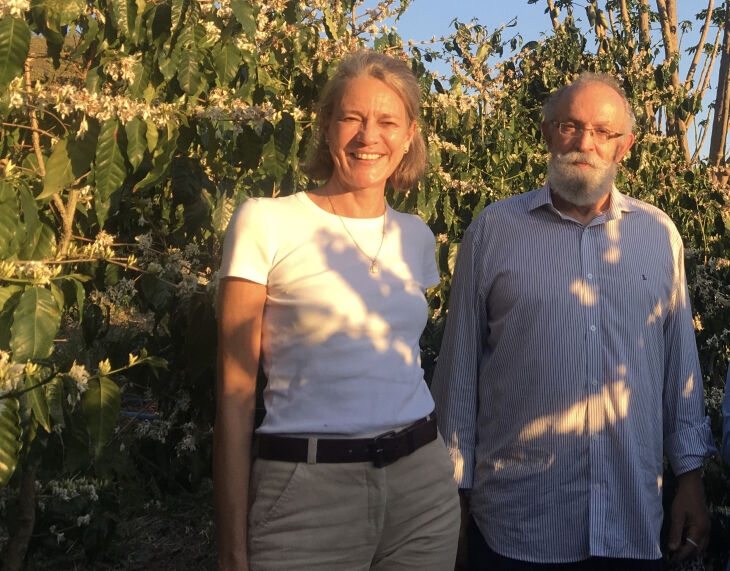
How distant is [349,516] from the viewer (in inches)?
75.2

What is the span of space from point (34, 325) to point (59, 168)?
0.74 m

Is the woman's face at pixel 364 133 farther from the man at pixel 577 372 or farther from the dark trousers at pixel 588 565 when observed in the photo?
the dark trousers at pixel 588 565

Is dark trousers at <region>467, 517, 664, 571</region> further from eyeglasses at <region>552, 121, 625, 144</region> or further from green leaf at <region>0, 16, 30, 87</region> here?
green leaf at <region>0, 16, 30, 87</region>

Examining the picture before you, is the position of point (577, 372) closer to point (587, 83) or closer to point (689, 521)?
point (689, 521)

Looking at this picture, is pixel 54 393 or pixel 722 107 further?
pixel 722 107

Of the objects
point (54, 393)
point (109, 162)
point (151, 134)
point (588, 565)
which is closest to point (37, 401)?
point (54, 393)

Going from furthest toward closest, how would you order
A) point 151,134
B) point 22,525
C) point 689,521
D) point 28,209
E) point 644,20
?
point 644,20 → point 22,525 → point 151,134 → point 689,521 → point 28,209

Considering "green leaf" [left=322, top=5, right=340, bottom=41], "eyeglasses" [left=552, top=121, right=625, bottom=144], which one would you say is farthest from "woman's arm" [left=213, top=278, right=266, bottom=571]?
"green leaf" [left=322, top=5, right=340, bottom=41]

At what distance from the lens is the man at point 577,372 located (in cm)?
239

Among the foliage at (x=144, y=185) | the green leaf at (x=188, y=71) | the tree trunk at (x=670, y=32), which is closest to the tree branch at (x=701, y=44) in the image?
the tree trunk at (x=670, y=32)

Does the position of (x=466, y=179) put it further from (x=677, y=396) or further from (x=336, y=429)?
(x=336, y=429)

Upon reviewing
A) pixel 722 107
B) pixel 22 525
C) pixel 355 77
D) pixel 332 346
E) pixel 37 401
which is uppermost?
pixel 722 107

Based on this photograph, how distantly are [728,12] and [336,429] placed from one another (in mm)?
8873

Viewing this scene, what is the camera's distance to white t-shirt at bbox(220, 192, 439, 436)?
1.91m
